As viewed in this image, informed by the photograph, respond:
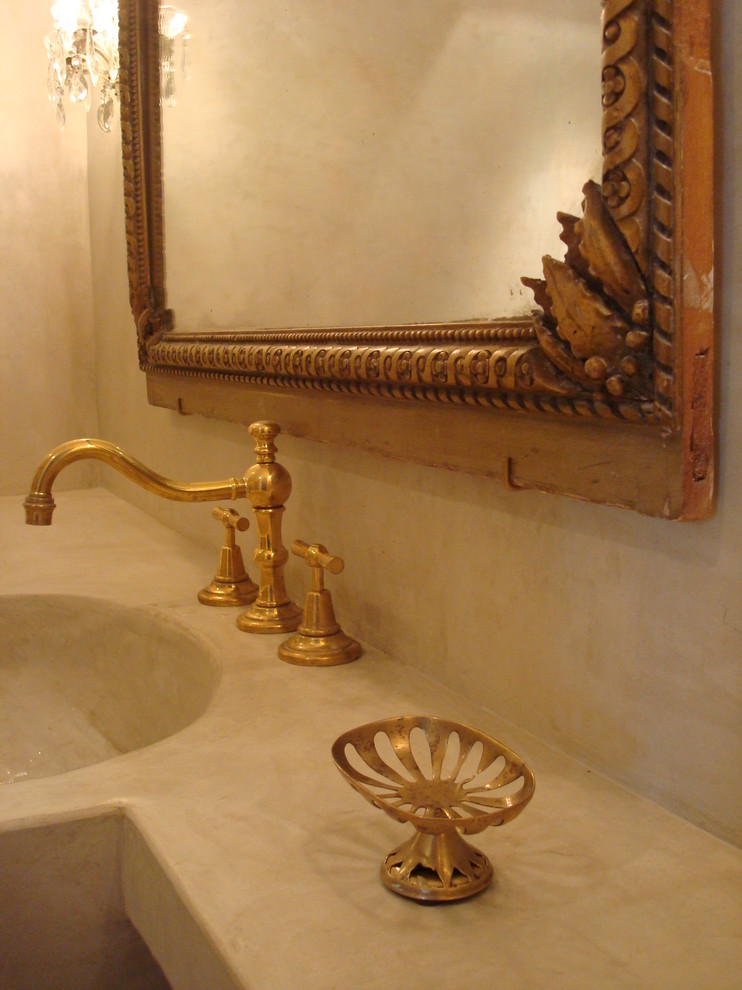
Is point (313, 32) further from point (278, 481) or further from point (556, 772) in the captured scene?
point (556, 772)

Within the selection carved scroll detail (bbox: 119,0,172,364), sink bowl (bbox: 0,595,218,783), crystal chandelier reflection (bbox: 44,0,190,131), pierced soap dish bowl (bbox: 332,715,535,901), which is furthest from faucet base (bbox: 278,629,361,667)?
crystal chandelier reflection (bbox: 44,0,190,131)

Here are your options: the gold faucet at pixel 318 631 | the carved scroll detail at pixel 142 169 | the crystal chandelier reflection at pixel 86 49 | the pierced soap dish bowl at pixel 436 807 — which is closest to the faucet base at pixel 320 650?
the gold faucet at pixel 318 631

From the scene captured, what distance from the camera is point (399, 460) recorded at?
797 mm

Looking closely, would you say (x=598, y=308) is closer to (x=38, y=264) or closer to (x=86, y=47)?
(x=86, y=47)

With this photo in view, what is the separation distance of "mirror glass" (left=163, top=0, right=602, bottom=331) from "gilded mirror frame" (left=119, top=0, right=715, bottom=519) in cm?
4

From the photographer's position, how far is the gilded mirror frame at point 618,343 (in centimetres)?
49

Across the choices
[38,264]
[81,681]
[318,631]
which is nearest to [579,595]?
[318,631]

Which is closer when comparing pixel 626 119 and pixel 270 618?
pixel 626 119

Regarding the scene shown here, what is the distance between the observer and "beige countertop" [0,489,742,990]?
44cm

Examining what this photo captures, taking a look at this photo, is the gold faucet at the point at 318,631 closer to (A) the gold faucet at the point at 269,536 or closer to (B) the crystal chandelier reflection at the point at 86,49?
(A) the gold faucet at the point at 269,536

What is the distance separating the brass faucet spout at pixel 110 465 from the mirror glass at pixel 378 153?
0.18 meters

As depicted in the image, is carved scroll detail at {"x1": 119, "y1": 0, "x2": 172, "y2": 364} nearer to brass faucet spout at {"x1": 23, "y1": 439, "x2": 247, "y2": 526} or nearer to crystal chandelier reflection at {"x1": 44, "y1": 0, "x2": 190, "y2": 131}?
crystal chandelier reflection at {"x1": 44, "y1": 0, "x2": 190, "y2": 131}

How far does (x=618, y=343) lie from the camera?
523 mm

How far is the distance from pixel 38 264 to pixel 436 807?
143 cm
